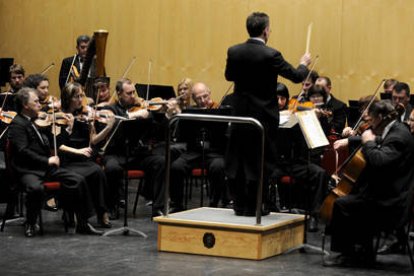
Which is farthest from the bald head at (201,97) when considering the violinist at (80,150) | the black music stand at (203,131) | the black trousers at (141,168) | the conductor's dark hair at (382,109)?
the conductor's dark hair at (382,109)

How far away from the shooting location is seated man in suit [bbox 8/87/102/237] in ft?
24.5

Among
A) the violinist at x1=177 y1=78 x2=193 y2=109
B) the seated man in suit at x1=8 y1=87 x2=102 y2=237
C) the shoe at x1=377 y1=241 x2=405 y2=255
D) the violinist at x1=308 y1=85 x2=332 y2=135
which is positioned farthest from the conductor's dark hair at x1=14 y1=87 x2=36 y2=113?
the shoe at x1=377 y1=241 x2=405 y2=255

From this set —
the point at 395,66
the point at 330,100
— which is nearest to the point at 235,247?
the point at 330,100

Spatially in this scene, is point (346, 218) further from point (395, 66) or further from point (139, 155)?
point (395, 66)

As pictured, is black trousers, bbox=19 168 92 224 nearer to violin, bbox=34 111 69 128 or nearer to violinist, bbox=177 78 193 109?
violin, bbox=34 111 69 128

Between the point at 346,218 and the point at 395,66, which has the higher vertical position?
the point at 395,66

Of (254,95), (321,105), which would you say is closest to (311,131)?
(254,95)

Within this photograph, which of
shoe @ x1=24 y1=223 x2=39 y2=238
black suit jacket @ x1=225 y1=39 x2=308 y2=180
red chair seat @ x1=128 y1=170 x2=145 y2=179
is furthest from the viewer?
red chair seat @ x1=128 y1=170 x2=145 y2=179

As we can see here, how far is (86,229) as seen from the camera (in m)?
7.59

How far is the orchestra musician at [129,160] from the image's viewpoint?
8258 mm

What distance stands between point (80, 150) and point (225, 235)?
1.79 m

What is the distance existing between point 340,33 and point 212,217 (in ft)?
13.4

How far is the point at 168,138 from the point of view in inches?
270

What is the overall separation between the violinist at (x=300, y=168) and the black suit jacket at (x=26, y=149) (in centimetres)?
200
